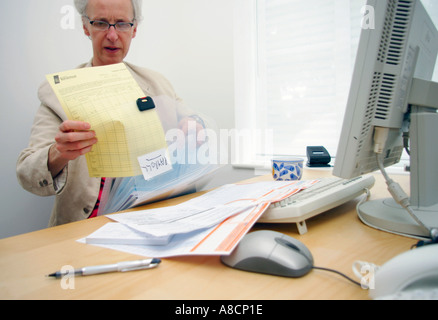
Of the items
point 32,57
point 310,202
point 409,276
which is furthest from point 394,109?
point 32,57

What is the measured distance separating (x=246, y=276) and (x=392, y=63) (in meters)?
0.43

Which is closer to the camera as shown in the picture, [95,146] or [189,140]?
[95,146]

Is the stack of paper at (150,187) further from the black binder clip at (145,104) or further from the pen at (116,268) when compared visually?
the pen at (116,268)

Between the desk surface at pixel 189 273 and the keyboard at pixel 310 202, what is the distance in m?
0.03

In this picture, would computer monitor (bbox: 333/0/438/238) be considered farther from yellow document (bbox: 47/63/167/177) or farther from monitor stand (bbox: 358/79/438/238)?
yellow document (bbox: 47/63/167/177)

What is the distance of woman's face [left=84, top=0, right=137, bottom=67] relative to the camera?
39.7 inches

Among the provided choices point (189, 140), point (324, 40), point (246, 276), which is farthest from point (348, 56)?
point (246, 276)

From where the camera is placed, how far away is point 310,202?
0.55m

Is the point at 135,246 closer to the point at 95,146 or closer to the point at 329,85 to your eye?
the point at 95,146

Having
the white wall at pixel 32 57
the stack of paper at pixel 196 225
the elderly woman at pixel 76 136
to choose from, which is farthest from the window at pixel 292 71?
the stack of paper at pixel 196 225

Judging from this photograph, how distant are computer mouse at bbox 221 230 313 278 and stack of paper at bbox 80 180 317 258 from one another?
2 centimetres

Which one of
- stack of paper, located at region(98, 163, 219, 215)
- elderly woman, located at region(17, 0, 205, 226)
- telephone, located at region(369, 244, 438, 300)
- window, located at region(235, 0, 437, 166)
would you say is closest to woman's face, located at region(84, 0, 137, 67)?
elderly woman, located at region(17, 0, 205, 226)

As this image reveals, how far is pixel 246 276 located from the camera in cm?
39

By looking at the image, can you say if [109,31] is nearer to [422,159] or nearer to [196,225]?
[196,225]
